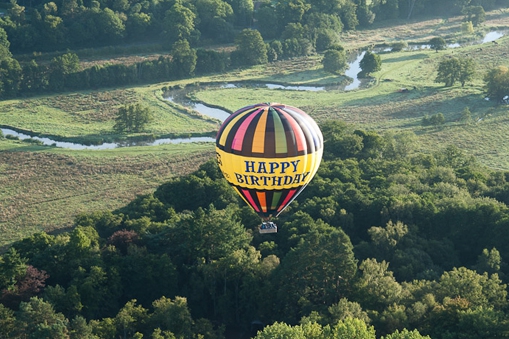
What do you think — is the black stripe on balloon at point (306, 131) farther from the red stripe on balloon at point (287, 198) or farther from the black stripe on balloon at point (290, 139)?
the red stripe on balloon at point (287, 198)

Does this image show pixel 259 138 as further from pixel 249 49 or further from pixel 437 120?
pixel 249 49

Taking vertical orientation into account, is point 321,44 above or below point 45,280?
above

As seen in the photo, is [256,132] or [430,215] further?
[430,215]

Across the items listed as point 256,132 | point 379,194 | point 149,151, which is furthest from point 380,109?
point 256,132

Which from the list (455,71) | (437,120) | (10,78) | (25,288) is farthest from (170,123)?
(25,288)

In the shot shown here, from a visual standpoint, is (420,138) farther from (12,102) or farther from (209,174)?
(12,102)

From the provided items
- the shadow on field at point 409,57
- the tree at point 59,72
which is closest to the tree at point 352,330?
the tree at point 59,72

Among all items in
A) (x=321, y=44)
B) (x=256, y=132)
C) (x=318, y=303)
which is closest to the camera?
(x=256, y=132)

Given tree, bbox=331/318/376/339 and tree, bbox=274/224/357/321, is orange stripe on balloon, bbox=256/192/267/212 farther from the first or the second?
tree, bbox=331/318/376/339
